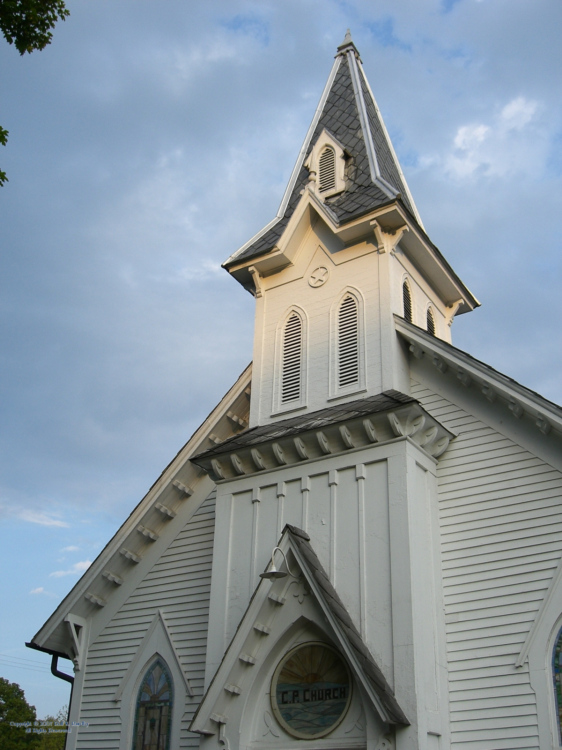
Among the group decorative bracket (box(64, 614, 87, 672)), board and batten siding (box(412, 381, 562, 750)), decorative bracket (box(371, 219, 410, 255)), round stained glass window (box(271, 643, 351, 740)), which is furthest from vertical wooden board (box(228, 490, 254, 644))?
decorative bracket (box(371, 219, 410, 255))

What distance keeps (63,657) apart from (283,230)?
10.3m

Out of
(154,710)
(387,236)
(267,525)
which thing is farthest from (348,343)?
(154,710)

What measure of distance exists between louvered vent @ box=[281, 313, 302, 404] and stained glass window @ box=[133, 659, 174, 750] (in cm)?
575

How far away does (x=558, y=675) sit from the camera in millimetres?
11805

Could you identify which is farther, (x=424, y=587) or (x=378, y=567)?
(x=378, y=567)

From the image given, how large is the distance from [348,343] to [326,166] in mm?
5355

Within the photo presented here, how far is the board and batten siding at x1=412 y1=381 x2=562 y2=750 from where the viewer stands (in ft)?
39.5

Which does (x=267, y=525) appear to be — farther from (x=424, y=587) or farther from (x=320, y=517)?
(x=424, y=587)

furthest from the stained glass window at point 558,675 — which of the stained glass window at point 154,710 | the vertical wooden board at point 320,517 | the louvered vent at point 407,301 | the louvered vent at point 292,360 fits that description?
the louvered vent at point 407,301

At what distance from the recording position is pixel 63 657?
705 inches

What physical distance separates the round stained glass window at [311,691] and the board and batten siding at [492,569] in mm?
1697

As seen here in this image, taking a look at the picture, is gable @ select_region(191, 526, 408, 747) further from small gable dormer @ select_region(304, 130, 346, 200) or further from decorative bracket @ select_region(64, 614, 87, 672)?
small gable dormer @ select_region(304, 130, 346, 200)

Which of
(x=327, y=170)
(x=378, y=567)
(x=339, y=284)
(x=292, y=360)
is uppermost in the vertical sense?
(x=327, y=170)

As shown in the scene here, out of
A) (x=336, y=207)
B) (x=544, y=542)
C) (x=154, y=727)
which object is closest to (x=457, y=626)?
(x=544, y=542)
